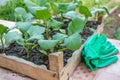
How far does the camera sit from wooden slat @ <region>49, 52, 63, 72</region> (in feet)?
3.41

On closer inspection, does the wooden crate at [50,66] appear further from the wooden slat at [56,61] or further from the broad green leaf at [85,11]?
the broad green leaf at [85,11]

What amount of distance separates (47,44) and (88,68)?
0.36m

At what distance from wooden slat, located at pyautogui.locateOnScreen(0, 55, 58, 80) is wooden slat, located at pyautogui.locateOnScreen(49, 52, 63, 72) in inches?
1.2

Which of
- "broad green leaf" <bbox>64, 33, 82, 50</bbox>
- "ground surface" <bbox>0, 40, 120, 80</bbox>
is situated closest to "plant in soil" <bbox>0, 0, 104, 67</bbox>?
"broad green leaf" <bbox>64, 33, 82, 50</bbox>

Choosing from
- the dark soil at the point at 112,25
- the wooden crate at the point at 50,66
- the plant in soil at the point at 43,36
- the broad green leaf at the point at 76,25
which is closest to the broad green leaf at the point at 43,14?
the plant in soil at the point at 43,36

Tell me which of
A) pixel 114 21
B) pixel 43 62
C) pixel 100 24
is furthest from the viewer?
pixel 114 21

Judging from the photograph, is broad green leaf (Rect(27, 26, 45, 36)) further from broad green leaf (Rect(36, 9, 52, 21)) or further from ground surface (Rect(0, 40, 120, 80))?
ground surface (Rect(0, 40, 120, 80))

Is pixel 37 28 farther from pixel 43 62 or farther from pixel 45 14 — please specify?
pixel 43 62

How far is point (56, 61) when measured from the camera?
1.06 meters

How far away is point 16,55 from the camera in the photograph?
4.22 feet

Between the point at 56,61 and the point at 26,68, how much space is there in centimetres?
23

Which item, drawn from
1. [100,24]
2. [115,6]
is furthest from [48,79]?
[115,6]

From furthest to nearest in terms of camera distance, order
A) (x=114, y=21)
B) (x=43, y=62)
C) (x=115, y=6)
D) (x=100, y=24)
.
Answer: (x=115, y=6)
(x=114, y=21)
(x=100, y=24)
(x=43, y=62)

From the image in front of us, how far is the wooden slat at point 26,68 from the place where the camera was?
114cm
